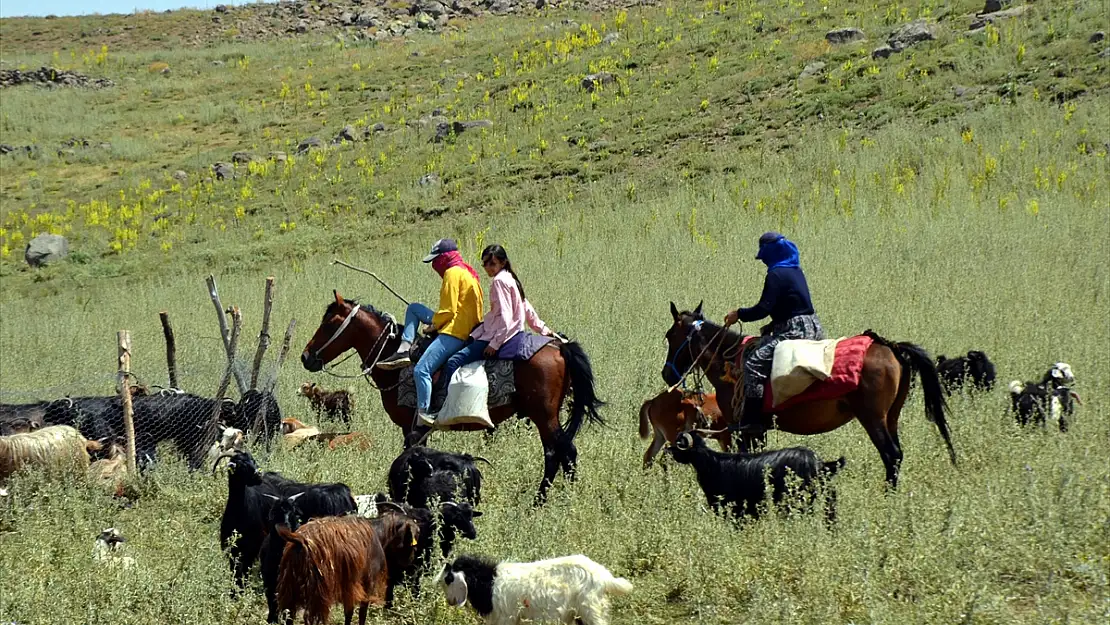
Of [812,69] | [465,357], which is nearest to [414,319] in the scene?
[465,357]

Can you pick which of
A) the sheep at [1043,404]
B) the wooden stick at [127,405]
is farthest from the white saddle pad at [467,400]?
the sheep at [1043,404]

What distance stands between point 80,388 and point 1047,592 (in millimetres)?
11904

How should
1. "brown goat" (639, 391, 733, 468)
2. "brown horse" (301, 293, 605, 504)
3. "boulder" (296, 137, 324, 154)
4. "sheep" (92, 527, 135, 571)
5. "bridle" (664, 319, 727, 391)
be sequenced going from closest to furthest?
1. "sheep" (92, 527, 135, 571)
2. "brown horse" (301, 293, 605, 504)
3. "bridle" (664, 319, 727, 391)
4. "brown goat" (639, 391, 733, 468)
5. "boulder" (296, 137, 324, 154)

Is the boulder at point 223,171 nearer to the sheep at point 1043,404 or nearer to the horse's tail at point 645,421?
the horse's tail at point 645,421

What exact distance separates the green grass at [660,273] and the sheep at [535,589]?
0.55m

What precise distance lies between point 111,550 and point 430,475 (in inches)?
84.9

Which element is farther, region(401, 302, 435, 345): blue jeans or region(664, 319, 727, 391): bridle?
region(401, 302, 435, 345): blue jeans

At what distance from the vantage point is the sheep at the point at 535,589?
5434 mm

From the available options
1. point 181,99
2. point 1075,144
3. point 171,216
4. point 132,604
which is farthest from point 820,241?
point 181,99

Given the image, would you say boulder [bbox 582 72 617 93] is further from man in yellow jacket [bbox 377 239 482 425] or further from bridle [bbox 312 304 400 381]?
man in yellow jacket [bbox 377 239 482 425]

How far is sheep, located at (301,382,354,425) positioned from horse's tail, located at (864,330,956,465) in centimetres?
599

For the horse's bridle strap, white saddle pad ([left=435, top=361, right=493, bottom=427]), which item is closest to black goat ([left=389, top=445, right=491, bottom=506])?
white saddle pad ([left=435, top=361, right=493, bottom=427])

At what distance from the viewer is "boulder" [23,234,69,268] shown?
91.0 feet

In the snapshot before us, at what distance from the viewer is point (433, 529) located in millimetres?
6391
